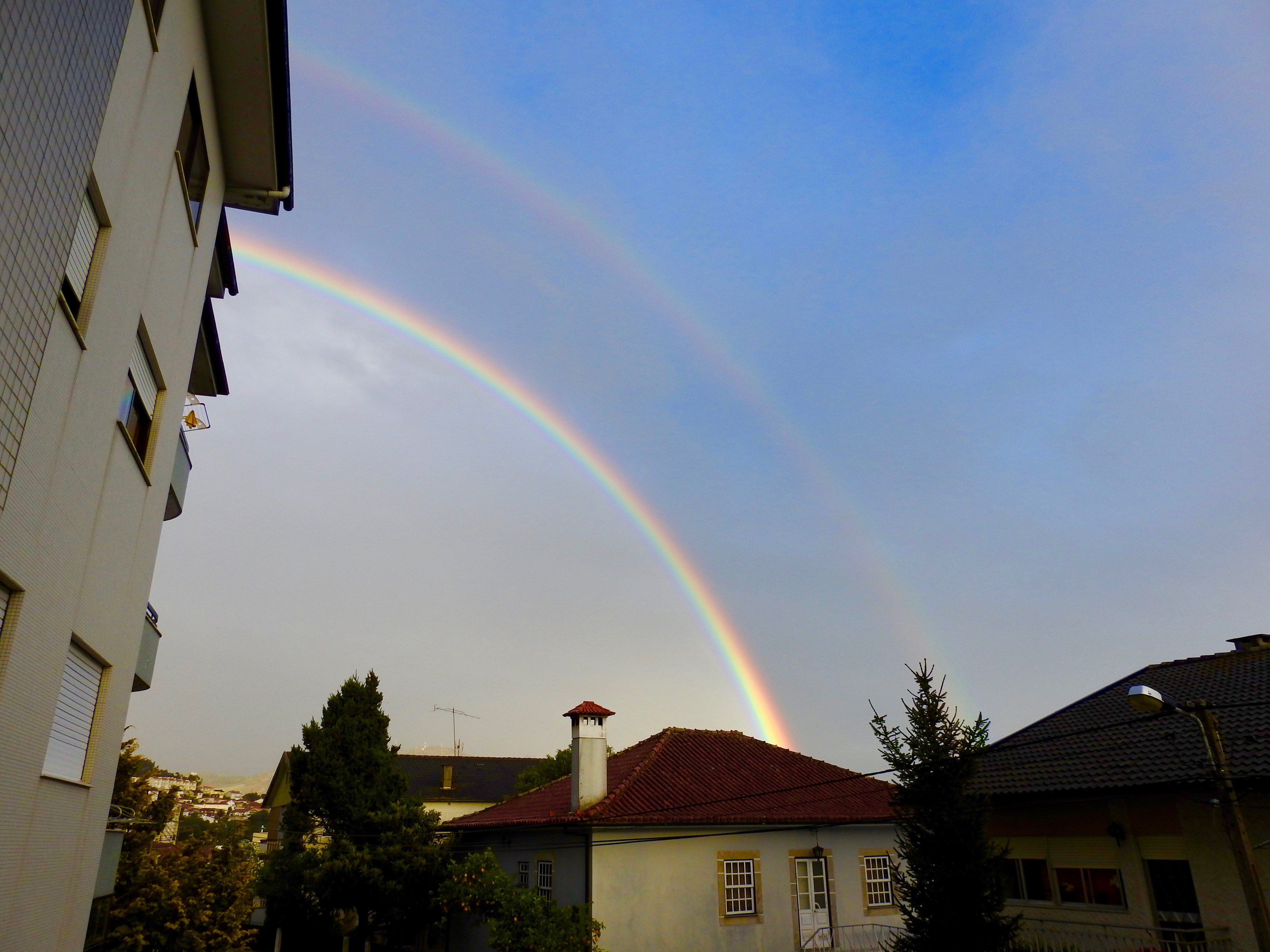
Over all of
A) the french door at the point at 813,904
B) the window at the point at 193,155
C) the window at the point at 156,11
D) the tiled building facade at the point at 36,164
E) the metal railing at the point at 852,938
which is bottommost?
the metal railing at the point at 852,938

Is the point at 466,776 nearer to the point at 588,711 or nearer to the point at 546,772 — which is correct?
the point at 546,772

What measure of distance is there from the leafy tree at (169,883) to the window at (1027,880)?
71.5 ft

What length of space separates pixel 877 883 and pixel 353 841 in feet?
55.2

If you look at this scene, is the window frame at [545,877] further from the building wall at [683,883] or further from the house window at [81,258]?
the house window at [81,258]

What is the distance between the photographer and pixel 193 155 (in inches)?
393

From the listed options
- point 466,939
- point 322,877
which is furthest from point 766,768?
point 322,877

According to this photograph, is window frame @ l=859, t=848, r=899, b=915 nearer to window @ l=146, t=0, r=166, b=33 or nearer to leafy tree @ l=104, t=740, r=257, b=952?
leafy tree @ l=104, t=740, r=257, b=952

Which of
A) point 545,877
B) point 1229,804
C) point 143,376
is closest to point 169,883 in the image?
point 545,877

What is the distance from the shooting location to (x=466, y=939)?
24.9 m

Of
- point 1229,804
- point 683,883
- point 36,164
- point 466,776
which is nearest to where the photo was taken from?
point 36,164

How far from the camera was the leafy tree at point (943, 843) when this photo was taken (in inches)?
563

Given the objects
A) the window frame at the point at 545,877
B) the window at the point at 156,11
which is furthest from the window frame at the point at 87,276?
the window frame at the point at 545,877

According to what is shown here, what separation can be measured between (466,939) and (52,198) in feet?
82.2

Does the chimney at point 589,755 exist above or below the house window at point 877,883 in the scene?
above
